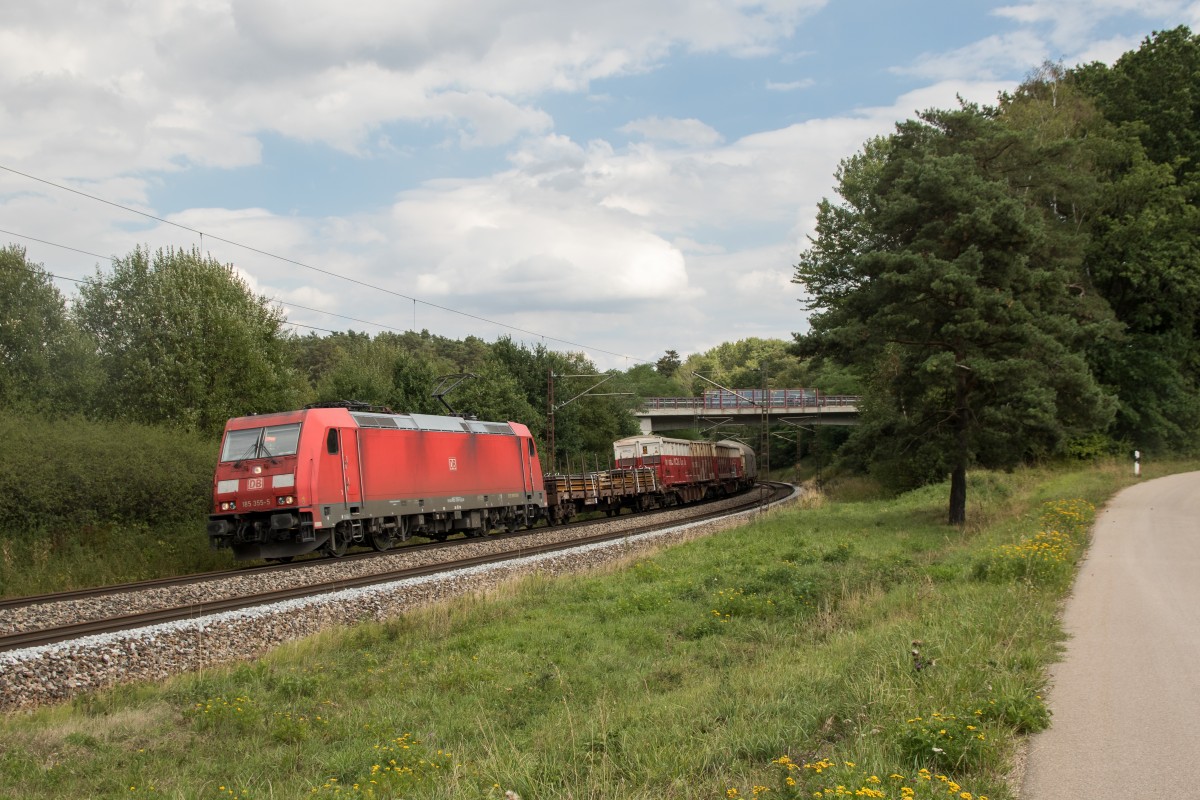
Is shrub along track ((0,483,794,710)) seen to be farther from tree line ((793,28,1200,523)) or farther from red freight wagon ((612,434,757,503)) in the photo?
red freight wagon ((612,434,757,503))

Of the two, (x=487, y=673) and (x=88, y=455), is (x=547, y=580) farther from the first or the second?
(x=88, y=455)

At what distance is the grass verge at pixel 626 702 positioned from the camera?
19.3ft

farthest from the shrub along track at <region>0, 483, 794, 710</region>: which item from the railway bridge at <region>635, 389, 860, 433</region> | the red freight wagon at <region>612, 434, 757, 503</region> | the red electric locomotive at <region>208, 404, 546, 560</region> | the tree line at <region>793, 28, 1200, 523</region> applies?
the railway bridge at <region>635, 389, 860, 433</region>

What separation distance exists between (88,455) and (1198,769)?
70.1 ft

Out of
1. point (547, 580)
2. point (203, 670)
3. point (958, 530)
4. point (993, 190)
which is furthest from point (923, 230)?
point (203, 670)

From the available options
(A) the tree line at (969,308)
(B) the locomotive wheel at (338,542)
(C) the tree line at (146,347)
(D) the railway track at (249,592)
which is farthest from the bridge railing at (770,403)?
(B) the locomotive wheel at (338,542)

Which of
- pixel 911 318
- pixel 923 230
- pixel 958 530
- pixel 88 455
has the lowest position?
pixel 958 530

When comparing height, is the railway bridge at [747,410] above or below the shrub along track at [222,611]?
above

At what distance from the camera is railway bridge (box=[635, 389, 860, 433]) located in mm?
69125

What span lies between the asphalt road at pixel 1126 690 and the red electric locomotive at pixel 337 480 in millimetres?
14139

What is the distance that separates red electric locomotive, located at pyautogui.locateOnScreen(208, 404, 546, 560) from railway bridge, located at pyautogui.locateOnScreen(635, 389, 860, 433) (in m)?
43.7

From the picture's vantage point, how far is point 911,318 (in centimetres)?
2280

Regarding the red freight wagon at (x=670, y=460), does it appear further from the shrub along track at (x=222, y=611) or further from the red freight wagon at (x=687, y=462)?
the shrub along track at (x=222, y=611)

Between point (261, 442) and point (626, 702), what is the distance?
1331 cm
